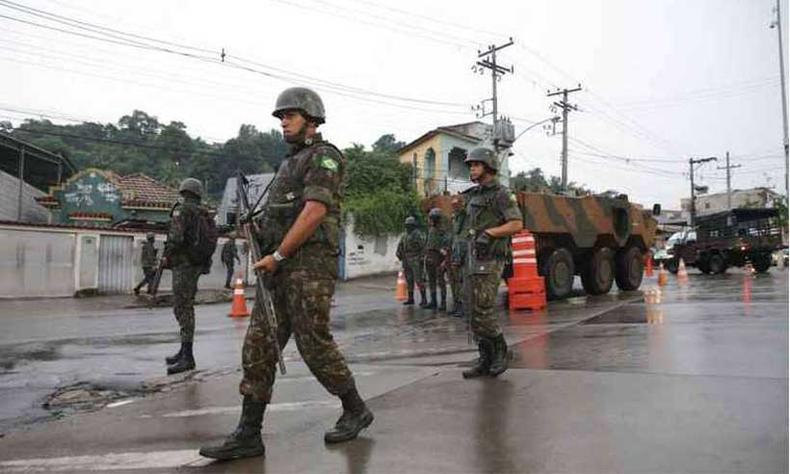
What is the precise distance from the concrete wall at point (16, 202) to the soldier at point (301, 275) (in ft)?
83.5

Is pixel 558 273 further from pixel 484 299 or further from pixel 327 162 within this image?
pixel 327 162

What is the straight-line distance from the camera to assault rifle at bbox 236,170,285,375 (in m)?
3.64

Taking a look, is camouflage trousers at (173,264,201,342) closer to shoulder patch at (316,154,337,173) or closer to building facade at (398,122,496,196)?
shoulder patch at (316,154,337,173)

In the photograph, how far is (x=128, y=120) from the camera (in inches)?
2099

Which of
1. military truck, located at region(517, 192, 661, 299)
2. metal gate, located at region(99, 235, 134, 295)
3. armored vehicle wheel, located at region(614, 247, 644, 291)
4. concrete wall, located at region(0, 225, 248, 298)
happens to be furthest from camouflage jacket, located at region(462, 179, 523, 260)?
metal gate, located at region(99, 235, 134, 295)

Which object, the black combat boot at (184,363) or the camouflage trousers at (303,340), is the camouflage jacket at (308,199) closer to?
the camouflage trousers at (303,340)

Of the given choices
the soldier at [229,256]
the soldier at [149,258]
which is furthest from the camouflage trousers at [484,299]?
the soldier at [229,256]

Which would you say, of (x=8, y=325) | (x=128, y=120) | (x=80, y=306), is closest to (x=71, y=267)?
(x=80, y=306)

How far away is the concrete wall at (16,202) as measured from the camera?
86.0ft

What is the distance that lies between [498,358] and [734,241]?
68.8 feet

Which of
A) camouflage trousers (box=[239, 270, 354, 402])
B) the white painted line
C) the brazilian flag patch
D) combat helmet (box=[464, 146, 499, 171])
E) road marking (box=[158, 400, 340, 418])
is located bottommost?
the white painted line

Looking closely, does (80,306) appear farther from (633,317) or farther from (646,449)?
(646,449)

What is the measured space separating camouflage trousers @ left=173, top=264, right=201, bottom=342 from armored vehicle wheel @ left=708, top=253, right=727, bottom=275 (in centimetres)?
2166

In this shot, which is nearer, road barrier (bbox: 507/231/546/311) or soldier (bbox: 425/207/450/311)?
road barrier (bbox: 507/231/546/311)
